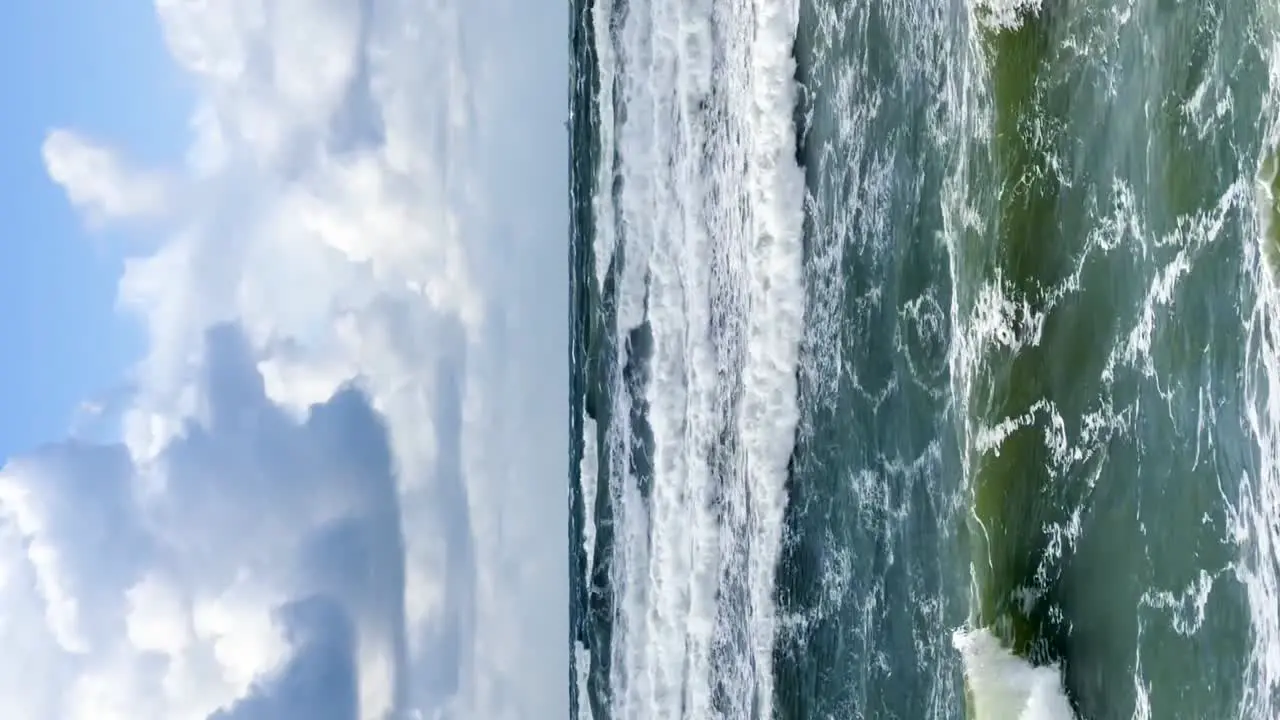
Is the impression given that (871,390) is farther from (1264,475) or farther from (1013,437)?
(1264,475)

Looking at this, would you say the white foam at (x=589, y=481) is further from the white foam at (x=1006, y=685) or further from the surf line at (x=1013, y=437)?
the white foam at (x=1006, y=685)

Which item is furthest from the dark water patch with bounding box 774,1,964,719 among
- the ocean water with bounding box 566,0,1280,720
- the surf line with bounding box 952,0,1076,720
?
the surf line with bounding box 952,0,1076,720

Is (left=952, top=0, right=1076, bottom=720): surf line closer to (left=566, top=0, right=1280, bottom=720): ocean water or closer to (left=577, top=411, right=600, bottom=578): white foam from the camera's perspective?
(left=566, top=0, right=1280, bottom=720): ocean water

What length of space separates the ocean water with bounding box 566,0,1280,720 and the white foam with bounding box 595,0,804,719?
0.04m

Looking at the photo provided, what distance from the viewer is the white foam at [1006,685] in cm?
600

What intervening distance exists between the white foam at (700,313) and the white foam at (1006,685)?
3.20 metres

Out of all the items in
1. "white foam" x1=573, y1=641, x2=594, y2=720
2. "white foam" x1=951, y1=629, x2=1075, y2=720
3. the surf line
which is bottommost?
"white foam" x1=573, y1=641, x2=594, y2=720

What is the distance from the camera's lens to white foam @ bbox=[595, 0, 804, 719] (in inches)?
377

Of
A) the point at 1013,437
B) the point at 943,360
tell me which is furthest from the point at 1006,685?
the point at 943,360

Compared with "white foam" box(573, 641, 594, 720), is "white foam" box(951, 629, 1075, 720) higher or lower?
higher

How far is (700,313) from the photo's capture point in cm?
1081

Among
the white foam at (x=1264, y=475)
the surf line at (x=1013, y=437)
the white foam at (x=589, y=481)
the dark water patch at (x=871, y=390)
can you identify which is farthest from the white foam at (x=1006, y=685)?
the white foam at (x=589, y=481)

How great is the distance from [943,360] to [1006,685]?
211 cm

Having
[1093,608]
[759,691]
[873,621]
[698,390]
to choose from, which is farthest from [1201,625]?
[698,390]
